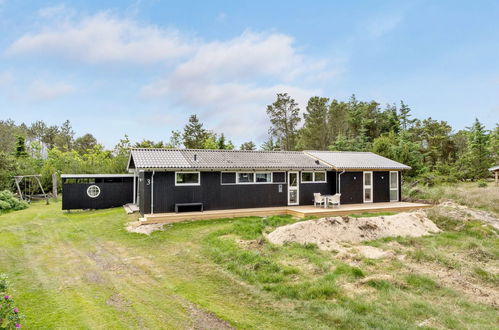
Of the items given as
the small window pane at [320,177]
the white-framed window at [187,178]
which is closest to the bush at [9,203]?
the white-framed window at [187,178]

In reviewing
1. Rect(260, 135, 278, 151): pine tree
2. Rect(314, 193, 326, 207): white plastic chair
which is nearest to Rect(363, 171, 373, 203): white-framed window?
Rect(314, 193, 326, 207): white plastic chair

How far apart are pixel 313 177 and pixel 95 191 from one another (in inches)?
482

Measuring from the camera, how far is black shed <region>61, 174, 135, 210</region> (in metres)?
15.5

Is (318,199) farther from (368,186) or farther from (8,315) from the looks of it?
(8,315)

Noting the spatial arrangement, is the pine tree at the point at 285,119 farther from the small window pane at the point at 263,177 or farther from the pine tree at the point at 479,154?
the small window pane at the point at 263,177

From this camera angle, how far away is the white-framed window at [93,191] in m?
16.0

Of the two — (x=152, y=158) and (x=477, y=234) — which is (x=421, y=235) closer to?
(x=477, y=234)

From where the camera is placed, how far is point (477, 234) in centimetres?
972

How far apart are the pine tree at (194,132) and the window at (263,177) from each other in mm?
27006

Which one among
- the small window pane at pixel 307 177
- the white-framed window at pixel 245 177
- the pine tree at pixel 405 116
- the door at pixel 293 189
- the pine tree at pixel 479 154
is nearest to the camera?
the white-framed window at pixel 245 177

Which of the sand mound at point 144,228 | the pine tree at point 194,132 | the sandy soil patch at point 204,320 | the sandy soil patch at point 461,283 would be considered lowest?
the sand mound at point 144,228

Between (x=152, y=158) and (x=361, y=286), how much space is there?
419 inches

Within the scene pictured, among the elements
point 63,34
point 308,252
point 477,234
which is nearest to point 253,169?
point 308,252

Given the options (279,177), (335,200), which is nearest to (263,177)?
(279,177)
